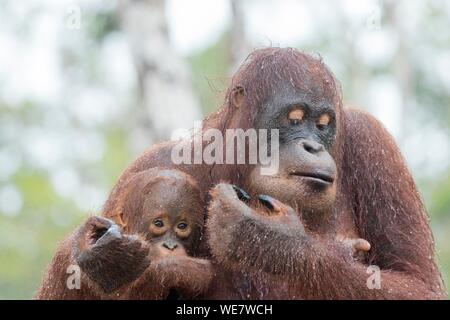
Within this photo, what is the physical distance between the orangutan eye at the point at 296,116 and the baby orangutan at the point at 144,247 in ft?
2.62

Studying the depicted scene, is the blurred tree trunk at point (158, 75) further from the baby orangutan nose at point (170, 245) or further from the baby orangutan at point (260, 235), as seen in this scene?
the baby orangutan at point (260, 235)

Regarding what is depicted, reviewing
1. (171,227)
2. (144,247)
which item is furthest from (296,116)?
(144,247)

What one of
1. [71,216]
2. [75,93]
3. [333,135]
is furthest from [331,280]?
[75,93]

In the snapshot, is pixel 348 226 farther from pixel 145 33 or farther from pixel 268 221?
pixel 145 33

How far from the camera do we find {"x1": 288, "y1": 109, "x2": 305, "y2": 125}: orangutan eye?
5895 mm

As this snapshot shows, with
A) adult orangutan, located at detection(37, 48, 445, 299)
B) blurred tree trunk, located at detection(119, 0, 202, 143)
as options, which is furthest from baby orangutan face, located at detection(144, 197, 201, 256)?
blurred tree trunk, located at detection(119, 0, 202, 143)

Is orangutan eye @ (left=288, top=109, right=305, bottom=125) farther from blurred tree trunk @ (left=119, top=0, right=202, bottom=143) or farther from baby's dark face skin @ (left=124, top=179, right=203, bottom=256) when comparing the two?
blurred tree trunk @ (left=119, top=0, right=202, bottom=143)

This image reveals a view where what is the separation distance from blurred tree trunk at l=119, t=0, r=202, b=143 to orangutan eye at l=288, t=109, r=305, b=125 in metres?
6.73

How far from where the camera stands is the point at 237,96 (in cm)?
631

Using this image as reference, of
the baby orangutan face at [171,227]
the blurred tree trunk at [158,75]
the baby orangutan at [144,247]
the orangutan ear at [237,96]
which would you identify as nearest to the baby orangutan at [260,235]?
the baby orangutan at [144,247]

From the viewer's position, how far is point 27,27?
29359 millimetres

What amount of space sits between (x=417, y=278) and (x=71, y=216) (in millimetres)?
17053

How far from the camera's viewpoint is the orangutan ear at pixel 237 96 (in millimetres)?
6270

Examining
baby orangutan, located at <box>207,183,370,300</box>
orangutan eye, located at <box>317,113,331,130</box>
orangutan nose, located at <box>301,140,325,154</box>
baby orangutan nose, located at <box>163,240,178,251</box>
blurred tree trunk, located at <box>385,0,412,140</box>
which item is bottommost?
baby orangutan, located at <box>207,183,370,300</box>
